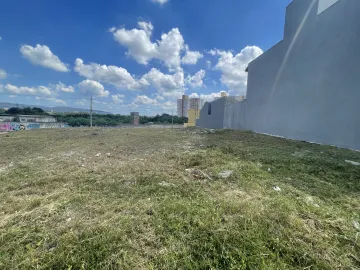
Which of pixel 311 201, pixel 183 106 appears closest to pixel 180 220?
pixel 311 201

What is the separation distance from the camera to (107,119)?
36094mm

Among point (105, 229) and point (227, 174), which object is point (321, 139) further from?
point (105, 229)

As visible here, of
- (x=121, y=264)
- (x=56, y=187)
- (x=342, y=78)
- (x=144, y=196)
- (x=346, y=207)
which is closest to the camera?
(x=121, y=264)

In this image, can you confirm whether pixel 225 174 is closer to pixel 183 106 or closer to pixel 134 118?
pixel 134 118

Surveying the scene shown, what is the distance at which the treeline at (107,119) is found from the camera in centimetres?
2992

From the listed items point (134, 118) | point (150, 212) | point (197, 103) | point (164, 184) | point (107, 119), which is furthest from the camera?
point (197, 103)

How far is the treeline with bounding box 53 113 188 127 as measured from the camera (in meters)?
29.9

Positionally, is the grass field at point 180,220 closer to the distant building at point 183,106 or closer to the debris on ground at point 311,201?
the debris on ground at point 311,201

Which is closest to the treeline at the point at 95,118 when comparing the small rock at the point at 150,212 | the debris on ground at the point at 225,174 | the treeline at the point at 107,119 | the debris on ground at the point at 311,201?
the treeline at the point at 107,119

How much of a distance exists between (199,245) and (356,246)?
1140mm

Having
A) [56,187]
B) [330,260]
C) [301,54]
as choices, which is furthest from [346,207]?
[301,54]

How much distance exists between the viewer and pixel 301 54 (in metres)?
6.84

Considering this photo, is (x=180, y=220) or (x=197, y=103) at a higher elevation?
(x=197, y=103)

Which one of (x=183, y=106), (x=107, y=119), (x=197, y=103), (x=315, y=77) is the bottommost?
(x=107, y=119)
